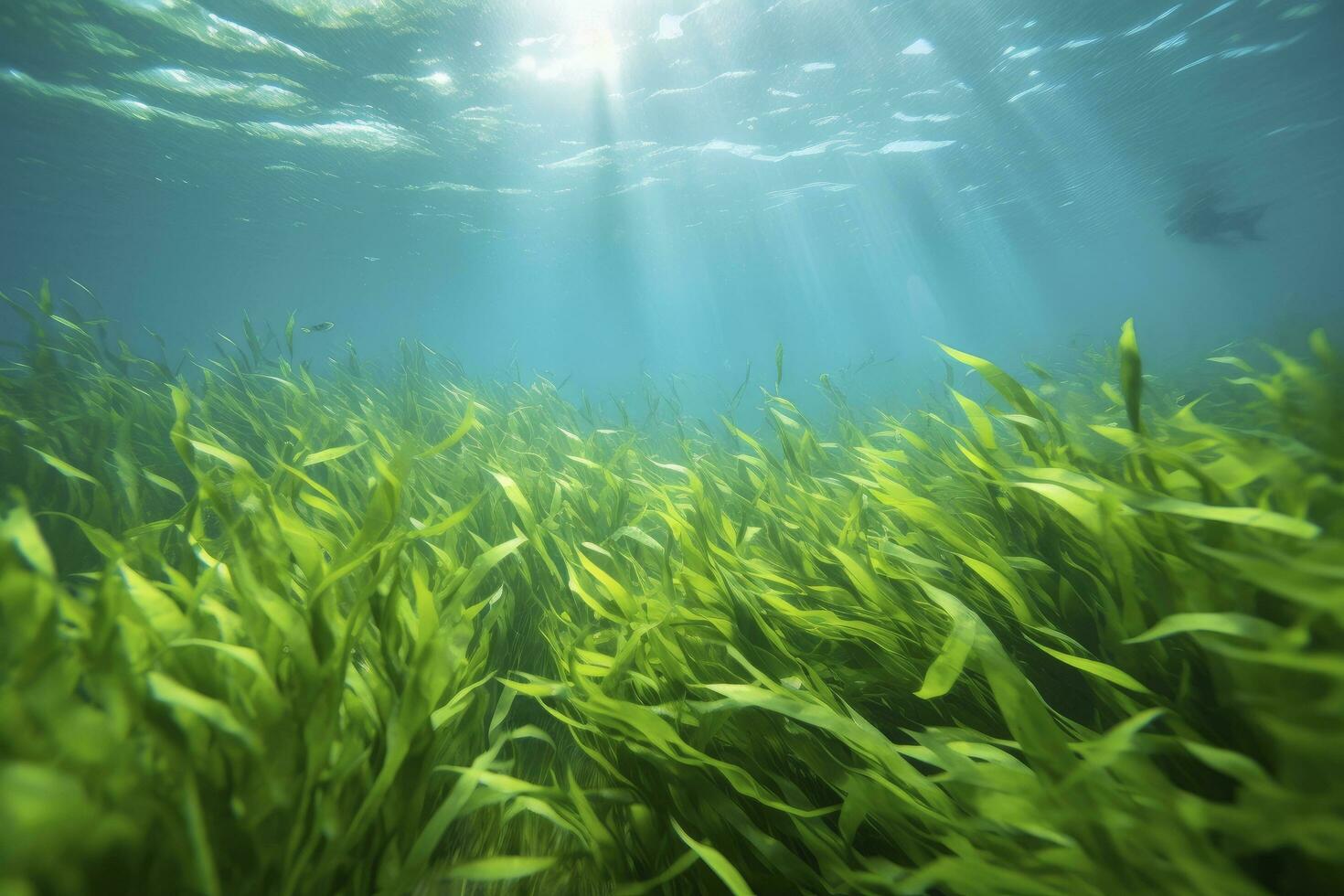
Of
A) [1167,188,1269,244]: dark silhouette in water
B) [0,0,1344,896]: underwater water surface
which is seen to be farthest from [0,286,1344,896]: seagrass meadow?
[1167,188,1269,244]: dark silhouette in water

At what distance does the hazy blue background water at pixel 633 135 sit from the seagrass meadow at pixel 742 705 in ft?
23.1

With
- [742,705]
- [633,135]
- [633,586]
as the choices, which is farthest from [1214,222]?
[742,705]

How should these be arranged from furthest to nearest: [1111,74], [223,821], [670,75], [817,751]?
[1111,74]
[670,75]
[817,751]
[223,821]

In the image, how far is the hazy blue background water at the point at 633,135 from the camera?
1069 cm

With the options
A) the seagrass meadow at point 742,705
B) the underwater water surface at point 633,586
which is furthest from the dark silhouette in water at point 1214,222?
the seagrass meadow at point 742,705

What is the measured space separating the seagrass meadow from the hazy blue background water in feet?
23.1

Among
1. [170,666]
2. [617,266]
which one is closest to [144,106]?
[170,666]

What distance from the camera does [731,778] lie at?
109 centimetres

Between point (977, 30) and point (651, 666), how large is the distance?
53.9 ft

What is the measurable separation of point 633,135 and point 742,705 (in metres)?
18.0

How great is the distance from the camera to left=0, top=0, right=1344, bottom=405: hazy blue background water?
10.7 metres

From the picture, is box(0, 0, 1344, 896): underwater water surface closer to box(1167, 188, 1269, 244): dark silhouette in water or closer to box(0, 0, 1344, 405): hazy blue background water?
box(0, 0, 1344, 405): hazy blue background water

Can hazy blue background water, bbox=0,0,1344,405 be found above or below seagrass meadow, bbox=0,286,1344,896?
above

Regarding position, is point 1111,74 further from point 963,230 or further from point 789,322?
point 789,322
